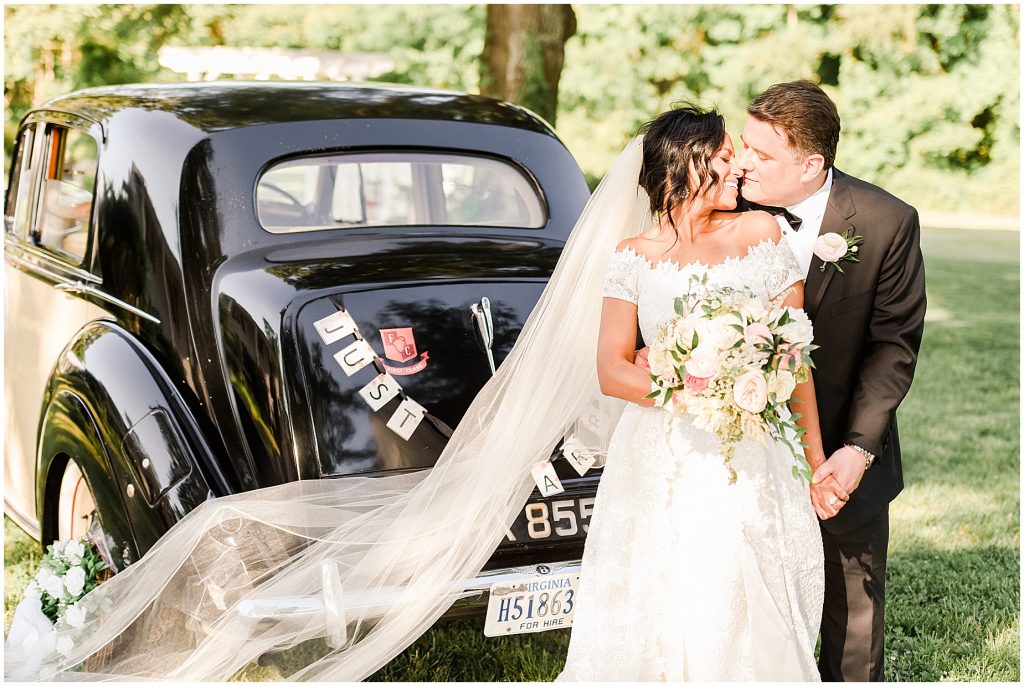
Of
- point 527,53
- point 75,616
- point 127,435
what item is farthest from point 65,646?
point 527,53

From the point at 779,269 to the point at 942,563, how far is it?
283 cm

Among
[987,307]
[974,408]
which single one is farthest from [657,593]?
[987,307]

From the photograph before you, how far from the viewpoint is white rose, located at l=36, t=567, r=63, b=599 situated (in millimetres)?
3789

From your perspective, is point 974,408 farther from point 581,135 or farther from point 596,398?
point 581,135

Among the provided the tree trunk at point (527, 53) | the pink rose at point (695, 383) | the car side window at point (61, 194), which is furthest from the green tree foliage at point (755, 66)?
the pink rose at point (695, 383)

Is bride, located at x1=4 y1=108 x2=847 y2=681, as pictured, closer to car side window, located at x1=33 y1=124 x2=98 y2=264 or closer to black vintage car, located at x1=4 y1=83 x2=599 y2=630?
black vintage car, located at x1=4 y1=83 x2=599 y2=630

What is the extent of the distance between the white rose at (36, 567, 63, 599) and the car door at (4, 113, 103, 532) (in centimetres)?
91

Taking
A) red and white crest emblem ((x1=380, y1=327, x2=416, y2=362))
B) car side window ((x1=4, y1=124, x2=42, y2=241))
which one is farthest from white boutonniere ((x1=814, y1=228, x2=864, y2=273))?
car side window ((x1=4, y1=124, x2=42, y2=241))

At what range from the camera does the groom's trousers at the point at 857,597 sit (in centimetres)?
329

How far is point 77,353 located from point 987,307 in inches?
471

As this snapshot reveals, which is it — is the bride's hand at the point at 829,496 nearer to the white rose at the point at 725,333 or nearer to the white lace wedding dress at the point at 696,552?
the white lace wedding dress at the point at 696,552

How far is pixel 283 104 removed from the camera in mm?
4586

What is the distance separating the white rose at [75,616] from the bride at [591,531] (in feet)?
0.04

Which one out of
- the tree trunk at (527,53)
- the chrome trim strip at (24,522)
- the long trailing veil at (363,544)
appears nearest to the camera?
the long trailing veil at (363,544)
